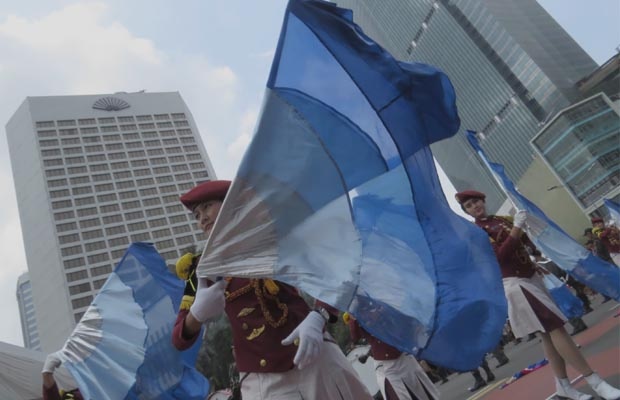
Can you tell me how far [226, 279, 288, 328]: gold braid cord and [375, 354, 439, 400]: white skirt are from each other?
2.30 metres

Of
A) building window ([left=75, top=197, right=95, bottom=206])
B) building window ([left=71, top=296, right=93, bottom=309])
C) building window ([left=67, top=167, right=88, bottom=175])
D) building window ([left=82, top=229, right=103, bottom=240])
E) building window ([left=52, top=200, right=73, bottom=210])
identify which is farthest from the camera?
building window ([left=67, top=167, right=88, bottom=175])

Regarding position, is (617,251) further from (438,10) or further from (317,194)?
(438,10)

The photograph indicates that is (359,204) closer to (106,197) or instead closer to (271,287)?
(271,287)

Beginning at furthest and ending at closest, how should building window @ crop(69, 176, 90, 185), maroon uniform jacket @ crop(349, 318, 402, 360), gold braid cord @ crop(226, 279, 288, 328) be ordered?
1. building window @ crop(69, 176, 90, 185)
2. maroon uniform jacket @ crop(349, 318, 402, 360)
3. gold braid cord @ crop(226, 279, 288, 328)

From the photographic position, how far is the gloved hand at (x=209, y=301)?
8.04ft

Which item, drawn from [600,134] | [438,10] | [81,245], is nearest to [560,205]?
[600,134]

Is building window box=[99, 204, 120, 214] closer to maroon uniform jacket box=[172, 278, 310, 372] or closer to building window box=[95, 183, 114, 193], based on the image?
building window box=[95, 183, 114, 193]

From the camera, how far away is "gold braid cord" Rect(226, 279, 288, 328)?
8.89 feet

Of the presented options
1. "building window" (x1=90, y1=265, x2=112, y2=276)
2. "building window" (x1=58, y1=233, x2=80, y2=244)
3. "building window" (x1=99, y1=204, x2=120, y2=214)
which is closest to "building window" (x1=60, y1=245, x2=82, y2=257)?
"building window" (x1=58, y1=233, x2=80, y2=244)

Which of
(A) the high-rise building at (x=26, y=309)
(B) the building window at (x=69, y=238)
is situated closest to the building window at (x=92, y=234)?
(B) the building window at (x=69, y=238)

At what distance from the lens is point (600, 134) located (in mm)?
59594

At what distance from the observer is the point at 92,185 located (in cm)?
8362

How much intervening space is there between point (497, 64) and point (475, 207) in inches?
3326

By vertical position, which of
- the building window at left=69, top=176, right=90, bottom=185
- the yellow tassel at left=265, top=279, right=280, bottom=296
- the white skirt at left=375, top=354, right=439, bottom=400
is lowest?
the white skirt at left=375, top=354, right=439, bottom=400
